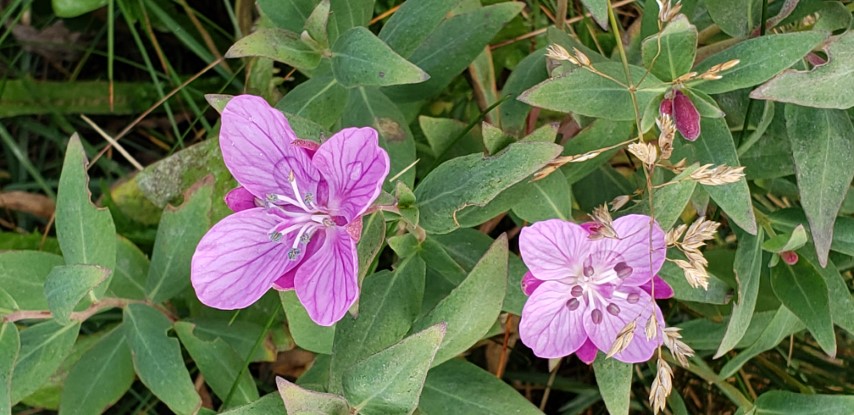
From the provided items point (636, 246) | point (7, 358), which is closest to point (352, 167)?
point (636, 246)

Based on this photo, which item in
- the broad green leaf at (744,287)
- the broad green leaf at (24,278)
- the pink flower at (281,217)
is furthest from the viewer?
the broad green leaf at (24,278)

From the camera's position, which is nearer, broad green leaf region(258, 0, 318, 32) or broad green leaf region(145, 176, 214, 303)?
broad green leaf region(258, 0, 318, 32)

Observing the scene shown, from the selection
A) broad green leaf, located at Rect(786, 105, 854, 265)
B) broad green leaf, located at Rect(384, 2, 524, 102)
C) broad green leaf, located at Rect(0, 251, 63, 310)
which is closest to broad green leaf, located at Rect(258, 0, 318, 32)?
broad green leaf, located at Rect(384, 2, 524, 102)

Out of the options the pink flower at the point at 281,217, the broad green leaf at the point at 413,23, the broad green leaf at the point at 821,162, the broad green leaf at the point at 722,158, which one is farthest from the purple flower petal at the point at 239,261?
the broad green leaf at the point at 821,162

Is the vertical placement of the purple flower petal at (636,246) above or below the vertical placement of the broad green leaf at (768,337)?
above

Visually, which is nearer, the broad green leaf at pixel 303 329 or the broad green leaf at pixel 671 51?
the broad green leaf at pixel 671 51

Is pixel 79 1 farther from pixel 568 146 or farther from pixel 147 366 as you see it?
pixel 568 146

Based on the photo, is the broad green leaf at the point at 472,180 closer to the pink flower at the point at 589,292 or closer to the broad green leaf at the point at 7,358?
the pink flower at the point at 589,292

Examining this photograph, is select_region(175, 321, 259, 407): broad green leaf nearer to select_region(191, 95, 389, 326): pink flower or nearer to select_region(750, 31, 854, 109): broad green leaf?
select_region(191, 95, 389, 326): pink flower
